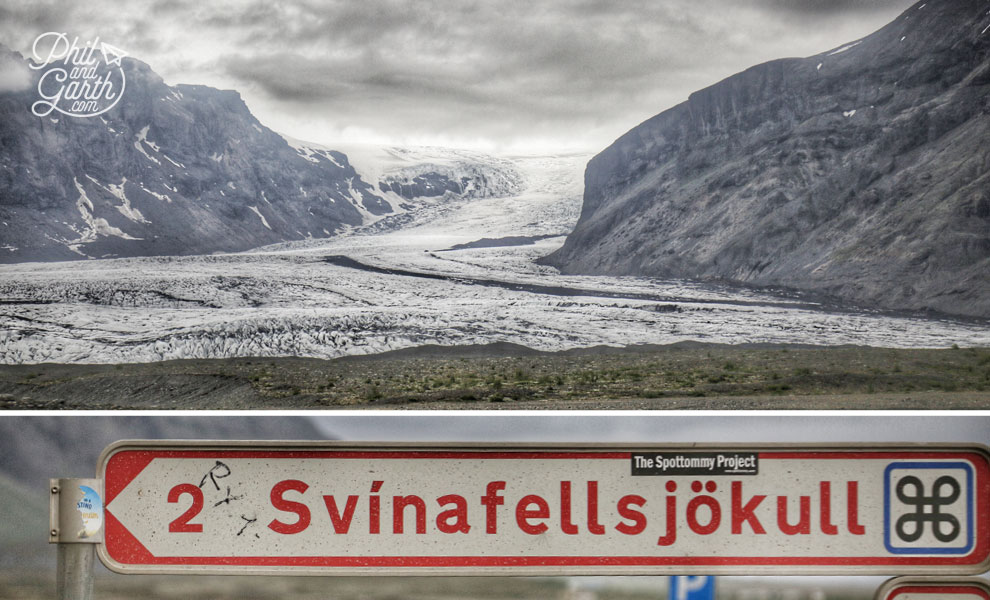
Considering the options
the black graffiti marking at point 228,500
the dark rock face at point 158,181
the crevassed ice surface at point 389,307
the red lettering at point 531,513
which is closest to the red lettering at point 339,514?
the black graffiti marking at point 228,500

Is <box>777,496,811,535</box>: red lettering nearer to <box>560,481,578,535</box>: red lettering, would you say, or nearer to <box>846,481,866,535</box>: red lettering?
<box>846,481,866,535</box>: red lettering

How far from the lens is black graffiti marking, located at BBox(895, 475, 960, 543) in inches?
59.7

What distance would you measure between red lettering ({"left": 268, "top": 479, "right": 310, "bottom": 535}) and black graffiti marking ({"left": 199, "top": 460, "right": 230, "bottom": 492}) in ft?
0.31

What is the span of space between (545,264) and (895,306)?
3402 mm

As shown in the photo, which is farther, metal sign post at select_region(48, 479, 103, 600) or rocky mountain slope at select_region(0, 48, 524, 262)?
rocky mountain slope at select_region(0, 48, 524, 262)

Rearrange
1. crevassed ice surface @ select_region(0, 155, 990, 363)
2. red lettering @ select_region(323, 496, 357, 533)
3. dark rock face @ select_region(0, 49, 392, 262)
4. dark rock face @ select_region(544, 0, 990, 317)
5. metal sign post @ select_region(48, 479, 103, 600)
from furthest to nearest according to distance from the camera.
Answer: dark rock face @ select_region(0, 49, 392, 262) < crevassed ice surface @ select_region(0, 155, 990, 363) < dark rock face @ select_region(544, 0, 990, 317) < red lettering @ select_region(323, 496, 357, 533) < metal sign post @ select_region(48, 479, 103, 600)

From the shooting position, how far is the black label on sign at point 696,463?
1.53 metres

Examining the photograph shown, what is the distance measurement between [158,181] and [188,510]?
→ 25.0ft

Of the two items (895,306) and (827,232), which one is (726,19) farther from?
(895,306)

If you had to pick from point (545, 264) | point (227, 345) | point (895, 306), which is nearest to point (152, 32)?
point (227, 345)

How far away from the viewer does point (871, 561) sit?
1539 mm

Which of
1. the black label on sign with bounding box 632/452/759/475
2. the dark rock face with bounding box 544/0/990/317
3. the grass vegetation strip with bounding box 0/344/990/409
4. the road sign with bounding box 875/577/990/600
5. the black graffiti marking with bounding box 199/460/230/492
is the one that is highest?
the dark rock face with bounding box 544/0/990/317

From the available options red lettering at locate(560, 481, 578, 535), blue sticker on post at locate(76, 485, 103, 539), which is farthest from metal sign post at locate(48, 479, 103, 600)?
red lettering at locate(560, 481, 578, 535)

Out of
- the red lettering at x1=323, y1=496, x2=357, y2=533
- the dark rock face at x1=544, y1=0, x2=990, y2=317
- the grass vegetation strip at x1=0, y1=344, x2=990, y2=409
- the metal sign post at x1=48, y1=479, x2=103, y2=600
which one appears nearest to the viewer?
the metal sign post at x1=48, y1=479, x2=103, y2=600
